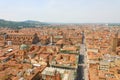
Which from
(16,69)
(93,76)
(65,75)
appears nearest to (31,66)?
(16,69)

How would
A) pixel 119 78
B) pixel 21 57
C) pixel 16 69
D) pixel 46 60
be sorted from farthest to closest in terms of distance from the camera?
pixel 21 57 < pixel 46 60 < pixel 16 69 < pixel 119 78

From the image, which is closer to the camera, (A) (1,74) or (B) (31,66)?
(A) (1,74)

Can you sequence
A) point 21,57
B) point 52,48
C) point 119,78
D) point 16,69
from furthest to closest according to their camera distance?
point 52,48
point 21,57
point 16,69
point 119,78

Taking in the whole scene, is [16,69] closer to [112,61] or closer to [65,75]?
[65,75]

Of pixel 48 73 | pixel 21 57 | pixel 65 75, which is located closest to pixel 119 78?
pixel 65 75

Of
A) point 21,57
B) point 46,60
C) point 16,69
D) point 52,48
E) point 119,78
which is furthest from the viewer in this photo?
point 52,48

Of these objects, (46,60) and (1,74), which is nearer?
(1,74)

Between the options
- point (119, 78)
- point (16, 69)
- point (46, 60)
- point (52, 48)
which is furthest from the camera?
point (52, 48)

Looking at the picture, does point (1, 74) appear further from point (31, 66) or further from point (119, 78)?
point (119, 78)

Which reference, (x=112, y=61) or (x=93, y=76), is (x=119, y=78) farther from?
(x=112, y=61)
